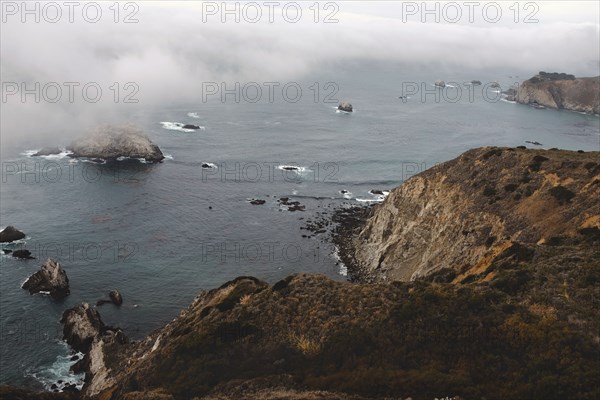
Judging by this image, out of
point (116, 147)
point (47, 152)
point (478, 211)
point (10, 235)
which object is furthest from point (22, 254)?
point (478, 211)

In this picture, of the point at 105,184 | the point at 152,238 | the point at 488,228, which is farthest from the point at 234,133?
the point at 488,228

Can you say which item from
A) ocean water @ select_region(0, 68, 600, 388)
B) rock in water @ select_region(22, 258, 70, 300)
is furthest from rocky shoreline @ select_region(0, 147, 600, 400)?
rock in water @ select_region(22, 258, 70, 300)

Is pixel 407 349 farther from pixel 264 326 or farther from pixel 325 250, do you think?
pixel 325 250

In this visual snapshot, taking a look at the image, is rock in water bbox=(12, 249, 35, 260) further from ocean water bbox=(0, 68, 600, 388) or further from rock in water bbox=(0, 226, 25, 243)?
rock in water bbox=(0, 226, 25, 243)

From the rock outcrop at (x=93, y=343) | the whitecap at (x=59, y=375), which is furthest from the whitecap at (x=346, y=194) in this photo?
the whitecap at (x=59, y=375)

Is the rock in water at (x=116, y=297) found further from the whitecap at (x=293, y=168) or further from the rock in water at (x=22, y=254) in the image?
the whitecap at (x=293, y=168)

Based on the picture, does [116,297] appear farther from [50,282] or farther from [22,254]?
[22,254]
